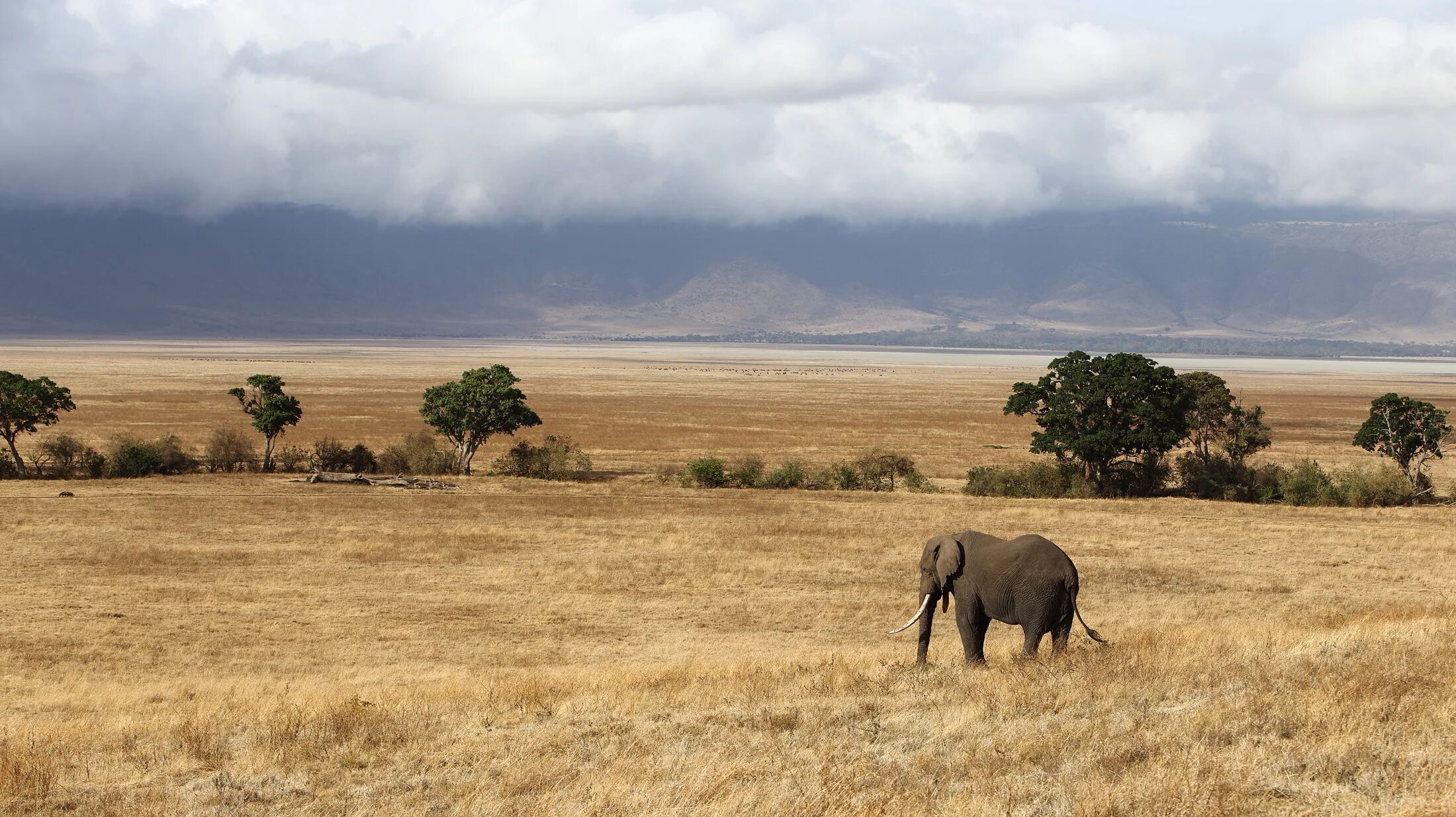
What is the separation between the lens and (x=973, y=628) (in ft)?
54.7

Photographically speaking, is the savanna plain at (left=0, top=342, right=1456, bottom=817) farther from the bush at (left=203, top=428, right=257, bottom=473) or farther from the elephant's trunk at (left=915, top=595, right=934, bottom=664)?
the bush at (left=203, top=428, right=257, bottom=473)

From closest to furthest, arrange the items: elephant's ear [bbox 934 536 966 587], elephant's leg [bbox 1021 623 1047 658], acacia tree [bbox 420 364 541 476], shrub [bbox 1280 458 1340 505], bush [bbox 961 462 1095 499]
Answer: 1. elephant's leg [bbox 1021 623 1047 658]
2. elephant's ear [bbox 934 536 966 587]
3. shrub [bbox 1280 458 1340 505]
4. bush [bbox 961 462 1095 499]
5. acacia tree [bbox 420 364 541 476]

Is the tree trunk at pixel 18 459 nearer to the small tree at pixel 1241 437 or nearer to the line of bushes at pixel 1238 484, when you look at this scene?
the line of bushes at pixel 1238 484

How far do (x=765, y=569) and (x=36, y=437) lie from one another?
53362 millimetres

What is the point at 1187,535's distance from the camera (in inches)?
1540

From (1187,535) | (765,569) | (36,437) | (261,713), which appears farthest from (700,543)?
(36,437)

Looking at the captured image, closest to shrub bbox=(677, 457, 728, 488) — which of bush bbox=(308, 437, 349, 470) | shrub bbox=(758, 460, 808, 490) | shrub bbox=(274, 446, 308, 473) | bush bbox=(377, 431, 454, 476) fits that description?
shrub bbox=(758, 460, 808, 490)

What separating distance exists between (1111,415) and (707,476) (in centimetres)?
Result: 1710

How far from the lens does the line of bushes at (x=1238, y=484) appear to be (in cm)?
4772

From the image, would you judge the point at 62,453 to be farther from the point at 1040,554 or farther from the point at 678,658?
the point at 1040,554

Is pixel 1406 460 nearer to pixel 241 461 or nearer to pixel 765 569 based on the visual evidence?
pixel 765 569

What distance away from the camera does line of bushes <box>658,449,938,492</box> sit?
173ft

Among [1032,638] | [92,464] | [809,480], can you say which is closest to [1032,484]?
[809,480]

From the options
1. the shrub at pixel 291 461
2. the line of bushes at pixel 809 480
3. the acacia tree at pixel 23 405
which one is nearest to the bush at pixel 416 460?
the shrub at pixel 291 461
